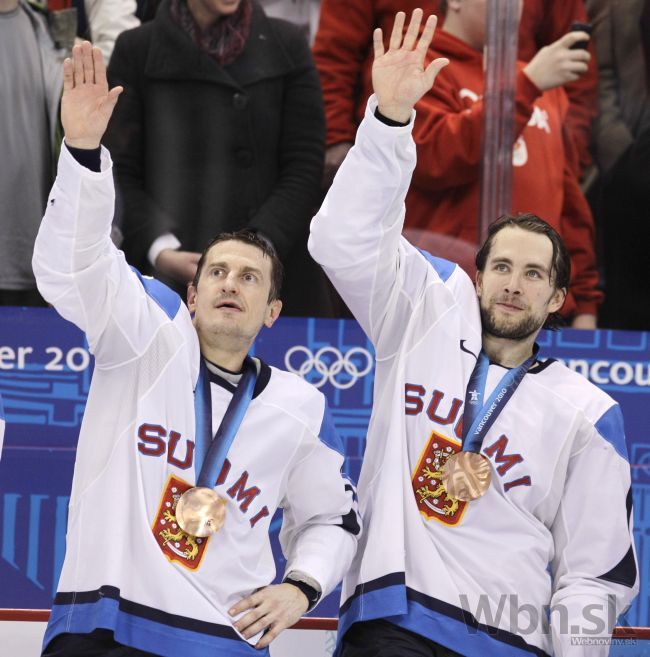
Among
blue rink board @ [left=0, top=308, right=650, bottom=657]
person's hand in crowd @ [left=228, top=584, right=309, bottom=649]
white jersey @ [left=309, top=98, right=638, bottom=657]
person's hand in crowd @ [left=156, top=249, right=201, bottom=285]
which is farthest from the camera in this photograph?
person's hand in crowd @ [left=156, top=249, right=201, bottom=285]

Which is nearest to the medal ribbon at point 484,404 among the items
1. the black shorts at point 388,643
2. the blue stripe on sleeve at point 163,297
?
the black shorts at point 388,643

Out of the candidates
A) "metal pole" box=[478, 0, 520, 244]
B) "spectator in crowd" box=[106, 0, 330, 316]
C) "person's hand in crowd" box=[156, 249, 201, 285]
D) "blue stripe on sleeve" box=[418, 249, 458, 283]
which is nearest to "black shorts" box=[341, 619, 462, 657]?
"blue stripe on sleeve" box=[418, 249, 458, 283]

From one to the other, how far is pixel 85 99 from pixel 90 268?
36 centimetres

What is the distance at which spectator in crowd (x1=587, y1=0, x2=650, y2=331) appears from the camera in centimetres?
378

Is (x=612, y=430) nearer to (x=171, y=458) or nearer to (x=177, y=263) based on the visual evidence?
(x=171, y=458)

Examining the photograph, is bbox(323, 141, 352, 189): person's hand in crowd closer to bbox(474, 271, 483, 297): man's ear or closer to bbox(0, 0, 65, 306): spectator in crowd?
bbox(0, 0, 65, 306): spectator in crowd

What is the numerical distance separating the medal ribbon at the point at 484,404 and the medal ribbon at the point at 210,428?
0.53 metres

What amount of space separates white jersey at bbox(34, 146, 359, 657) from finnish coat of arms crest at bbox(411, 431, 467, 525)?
19 cm

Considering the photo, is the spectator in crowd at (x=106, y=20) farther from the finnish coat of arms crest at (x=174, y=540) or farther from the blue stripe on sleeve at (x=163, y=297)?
the finnish coat of arms crest at (x=174, y=540)

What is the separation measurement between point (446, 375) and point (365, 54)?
1589mm

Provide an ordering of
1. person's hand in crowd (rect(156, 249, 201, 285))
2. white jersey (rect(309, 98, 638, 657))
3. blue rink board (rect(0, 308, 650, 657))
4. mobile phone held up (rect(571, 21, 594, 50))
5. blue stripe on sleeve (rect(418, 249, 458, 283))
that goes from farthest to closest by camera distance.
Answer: mobile phone held up (rect(571, 21, 594, 50)) → person's hand in crowd (rect(156, 249, 201, 285)) → blue rink board (rect(0, 308, 650, 657)) → blue stripe on sleeve (rect(418, 249, 458, 283)) → white jersey (rect(309, 98, 638, 657))

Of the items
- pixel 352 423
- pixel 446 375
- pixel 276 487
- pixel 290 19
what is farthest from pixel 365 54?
pixel 276 487

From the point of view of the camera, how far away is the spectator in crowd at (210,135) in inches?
144

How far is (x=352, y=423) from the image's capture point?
3.65 metres
